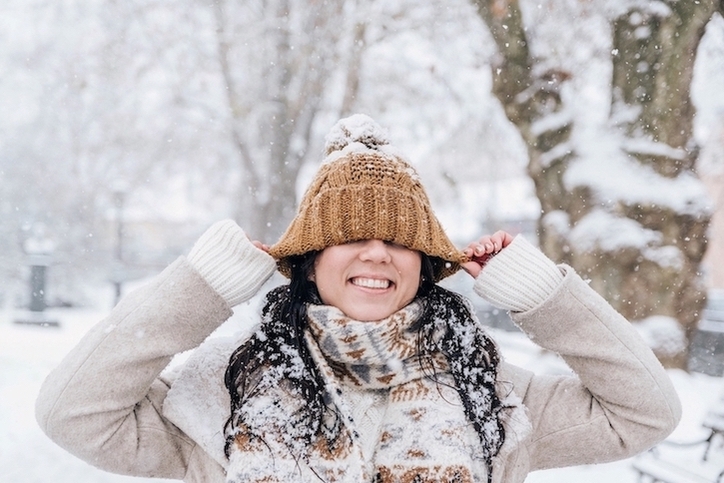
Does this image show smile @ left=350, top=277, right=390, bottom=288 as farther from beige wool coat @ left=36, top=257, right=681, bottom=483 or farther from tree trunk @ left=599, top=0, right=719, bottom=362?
tree trunk @ left=599, top=0, right=719, bottom=362

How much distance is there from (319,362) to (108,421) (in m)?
0.54

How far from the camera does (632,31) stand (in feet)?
18.6

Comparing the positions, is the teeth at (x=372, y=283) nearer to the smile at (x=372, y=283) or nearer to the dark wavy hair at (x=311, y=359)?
the smile at (x=372, y=283)

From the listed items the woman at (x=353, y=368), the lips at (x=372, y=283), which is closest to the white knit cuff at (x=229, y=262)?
the woman at (x=353, y=368)

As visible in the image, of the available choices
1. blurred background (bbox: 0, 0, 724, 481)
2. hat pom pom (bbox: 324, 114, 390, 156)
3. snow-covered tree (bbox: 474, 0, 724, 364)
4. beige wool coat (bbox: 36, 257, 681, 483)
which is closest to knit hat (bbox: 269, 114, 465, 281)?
hat pom pom (bbox: 324, 114, 390, 156)

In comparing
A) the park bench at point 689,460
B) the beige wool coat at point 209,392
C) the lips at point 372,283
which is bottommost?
the park bench at point 689,460

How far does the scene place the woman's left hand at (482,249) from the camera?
1809 mm

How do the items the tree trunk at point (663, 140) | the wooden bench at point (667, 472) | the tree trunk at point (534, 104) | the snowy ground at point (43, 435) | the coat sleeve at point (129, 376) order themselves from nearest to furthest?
1. the coat sleeve at point (129, 376)
2. the wooden bench at point (667, 472)
3. the snowy ground at point (43, 435)
4. the tree trunk at point (663, 140)
5. the tree trunk at point (534, 104)

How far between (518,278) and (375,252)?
40cm

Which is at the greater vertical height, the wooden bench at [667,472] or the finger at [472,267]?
the finger at [472,267]

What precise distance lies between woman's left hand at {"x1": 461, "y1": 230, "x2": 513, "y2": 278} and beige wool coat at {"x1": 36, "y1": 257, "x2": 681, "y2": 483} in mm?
196

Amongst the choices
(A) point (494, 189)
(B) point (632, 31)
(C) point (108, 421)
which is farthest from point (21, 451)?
(A) point (494, 189)

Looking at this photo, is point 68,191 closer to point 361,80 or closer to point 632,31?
point 361,80

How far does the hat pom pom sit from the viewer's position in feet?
5.93
